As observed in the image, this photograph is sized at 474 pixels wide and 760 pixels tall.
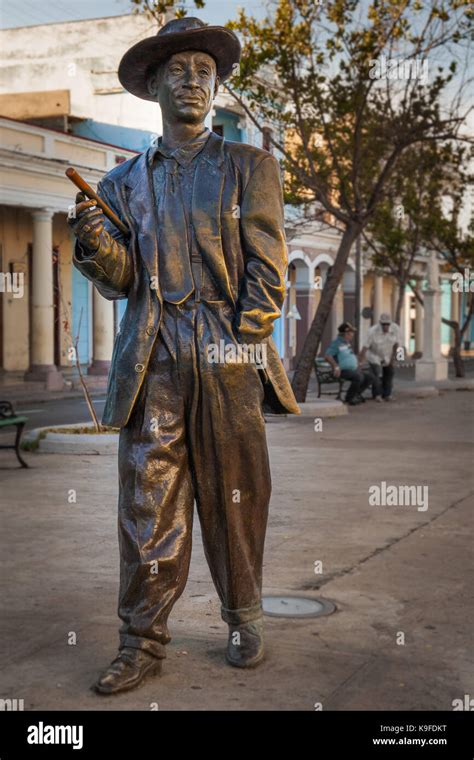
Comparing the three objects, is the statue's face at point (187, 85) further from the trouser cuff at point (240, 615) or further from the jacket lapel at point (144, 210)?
the trouser cuff at point (240, 615)

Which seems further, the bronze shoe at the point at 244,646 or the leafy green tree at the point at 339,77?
the leafy green tree at the point at 339,77

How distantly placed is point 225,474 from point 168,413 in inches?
12.4

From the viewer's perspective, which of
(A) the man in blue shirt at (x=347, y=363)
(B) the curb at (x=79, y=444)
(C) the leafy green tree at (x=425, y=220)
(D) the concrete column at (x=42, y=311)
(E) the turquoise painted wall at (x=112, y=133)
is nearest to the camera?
(B) the curb at (x=79, y=444)

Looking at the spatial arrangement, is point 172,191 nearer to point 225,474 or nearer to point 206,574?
point 225,474

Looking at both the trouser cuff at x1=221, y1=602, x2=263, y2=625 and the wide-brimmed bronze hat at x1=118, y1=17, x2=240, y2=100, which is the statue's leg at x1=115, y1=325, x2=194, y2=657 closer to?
the trouser cuff at x1=221, y1=602, x2=263, y2=625

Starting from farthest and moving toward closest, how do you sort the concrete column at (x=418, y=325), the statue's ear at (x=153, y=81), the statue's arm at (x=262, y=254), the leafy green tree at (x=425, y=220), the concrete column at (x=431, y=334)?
1. the concrete column at (x=418, y=325)
2. the concrete column at (x=431, y=334)
3. the leafy green tree at (x=425, y=220)
4. the statue's ear at (x=153, y=81)
5. the statue's arm at (x=262, y=254)

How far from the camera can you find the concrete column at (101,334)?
27.1 meters

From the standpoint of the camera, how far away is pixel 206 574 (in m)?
6.00

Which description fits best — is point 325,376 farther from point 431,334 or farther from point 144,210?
point 144,210

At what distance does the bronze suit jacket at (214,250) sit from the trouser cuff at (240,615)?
33.7 inches

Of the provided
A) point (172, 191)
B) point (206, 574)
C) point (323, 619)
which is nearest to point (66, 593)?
point (206, 574)

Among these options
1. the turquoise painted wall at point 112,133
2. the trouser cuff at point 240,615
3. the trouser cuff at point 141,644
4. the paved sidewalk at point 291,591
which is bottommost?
the paved sidewalk at point 291,591

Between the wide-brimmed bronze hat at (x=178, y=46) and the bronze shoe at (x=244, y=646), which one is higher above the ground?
the wide-brimmed bronze hat at (x=178, y=46)

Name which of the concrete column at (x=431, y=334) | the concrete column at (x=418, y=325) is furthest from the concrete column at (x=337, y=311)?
the concrete column at (x=431, y=334)
